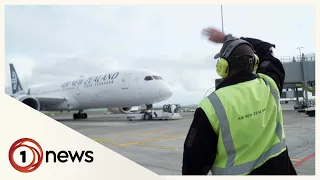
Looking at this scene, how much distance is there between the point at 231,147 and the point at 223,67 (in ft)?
1.45

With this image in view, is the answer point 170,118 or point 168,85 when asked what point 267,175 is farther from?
point 170,118

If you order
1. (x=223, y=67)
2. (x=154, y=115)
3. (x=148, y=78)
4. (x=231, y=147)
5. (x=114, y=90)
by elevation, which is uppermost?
(x=223, y=67)

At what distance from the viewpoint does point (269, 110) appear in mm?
1510

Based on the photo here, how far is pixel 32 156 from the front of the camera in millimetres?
2980

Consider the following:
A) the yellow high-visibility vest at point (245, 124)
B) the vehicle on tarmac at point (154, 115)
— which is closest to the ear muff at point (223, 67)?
the yellow high-visibility vest at point (245, 124)

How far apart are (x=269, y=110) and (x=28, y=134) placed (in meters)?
2.59

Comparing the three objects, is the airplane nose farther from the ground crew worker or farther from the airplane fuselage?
the ground crew worker

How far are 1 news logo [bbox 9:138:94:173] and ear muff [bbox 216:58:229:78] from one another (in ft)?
6.77

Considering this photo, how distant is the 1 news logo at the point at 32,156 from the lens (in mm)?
2938

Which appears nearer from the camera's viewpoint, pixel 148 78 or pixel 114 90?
pixel 148 78

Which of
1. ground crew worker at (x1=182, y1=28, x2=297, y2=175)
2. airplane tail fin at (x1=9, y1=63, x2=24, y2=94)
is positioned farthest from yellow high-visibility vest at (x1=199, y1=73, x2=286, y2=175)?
airplane tail fin at (x1=9, y1=63, x2=24, y2=94)

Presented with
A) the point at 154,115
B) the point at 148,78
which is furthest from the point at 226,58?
the point at 154,115

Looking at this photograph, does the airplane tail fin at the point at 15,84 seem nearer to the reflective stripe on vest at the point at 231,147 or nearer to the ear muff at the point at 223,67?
the ear muff at the point at 223,67

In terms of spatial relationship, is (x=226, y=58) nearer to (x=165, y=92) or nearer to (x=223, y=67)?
(x=223, y=67)
